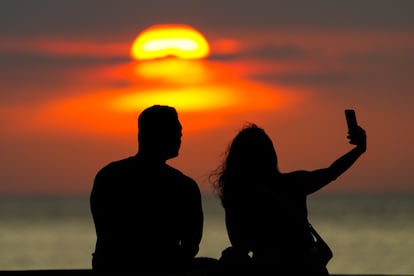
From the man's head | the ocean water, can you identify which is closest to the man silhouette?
the man's head

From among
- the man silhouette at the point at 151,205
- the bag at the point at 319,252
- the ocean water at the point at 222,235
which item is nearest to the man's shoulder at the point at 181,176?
the man silhouette at the point at 151,205

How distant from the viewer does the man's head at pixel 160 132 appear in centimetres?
822

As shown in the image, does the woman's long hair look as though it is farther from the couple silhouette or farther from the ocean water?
the ocean water

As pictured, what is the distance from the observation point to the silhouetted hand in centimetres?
821

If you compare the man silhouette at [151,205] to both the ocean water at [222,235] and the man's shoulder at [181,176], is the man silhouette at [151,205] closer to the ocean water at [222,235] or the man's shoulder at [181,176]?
the man's shoulder at [181,176]

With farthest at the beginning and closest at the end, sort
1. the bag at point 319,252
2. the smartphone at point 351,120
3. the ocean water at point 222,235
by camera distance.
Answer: the ocean water at point 222,235 < the smartphone at point 351,120 < the bag at point 319,252

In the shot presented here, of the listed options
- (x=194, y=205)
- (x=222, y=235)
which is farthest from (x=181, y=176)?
(x=222, y=235)

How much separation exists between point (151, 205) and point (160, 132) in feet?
1.35

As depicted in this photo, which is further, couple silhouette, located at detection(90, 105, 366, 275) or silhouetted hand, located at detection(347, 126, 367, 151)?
silhouetted hand, located at detection(347, 126, 367, 151)

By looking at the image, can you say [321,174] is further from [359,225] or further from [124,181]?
[359,225]

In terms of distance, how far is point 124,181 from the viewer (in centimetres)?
825

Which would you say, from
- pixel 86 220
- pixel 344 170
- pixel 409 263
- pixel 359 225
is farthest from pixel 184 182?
pixel 86 220

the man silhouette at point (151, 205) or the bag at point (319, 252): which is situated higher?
the man silhouette at point (151, 205)

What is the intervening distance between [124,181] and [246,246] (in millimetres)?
780
